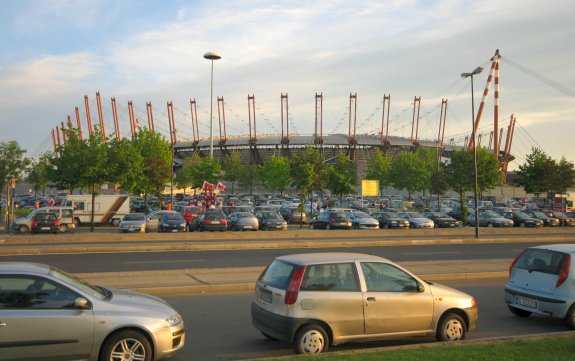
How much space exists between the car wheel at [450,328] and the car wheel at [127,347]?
4.32 meters

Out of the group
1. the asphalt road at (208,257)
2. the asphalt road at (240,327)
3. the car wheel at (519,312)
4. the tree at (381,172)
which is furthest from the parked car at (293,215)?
the tree at (381,172)

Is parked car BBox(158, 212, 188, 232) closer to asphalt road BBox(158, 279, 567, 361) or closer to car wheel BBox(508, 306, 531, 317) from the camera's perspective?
asphalt road BBox(158, 279, 567, 361)

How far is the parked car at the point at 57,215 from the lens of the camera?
32438 mm

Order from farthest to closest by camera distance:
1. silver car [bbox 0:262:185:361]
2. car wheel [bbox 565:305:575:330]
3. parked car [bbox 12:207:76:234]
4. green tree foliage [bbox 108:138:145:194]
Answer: green tree foliage [bbox 108:138:145:194] < parked car [bbox 12:207:76:234] < car wheel [bbox 565:305:575:330] < silver car [bbox 0:262:185:361]

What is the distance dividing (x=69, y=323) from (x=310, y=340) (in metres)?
3.18

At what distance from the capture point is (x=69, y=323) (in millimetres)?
6605

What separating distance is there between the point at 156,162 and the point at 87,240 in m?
26.1

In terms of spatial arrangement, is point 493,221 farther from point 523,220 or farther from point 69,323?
point 69,323

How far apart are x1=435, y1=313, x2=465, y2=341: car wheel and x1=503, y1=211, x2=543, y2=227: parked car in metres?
38.0

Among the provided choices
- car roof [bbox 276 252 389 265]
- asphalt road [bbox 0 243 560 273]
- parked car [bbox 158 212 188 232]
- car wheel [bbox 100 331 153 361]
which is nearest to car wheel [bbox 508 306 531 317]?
car roof [bbox 276 252 389 265]

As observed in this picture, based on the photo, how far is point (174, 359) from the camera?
25.3ft

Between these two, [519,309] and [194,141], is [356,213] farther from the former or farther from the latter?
[194,141]

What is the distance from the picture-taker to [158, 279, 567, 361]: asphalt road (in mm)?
8156

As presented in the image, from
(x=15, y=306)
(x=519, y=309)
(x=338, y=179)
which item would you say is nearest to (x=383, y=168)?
(x=338, y=179)
